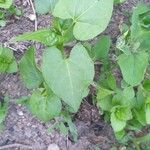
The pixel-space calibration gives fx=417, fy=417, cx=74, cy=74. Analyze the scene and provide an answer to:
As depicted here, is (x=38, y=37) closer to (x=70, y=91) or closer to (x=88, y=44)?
(x=70, y=91)

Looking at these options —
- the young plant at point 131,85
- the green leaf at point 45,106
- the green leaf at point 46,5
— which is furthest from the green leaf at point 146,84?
the green leaf at point 46,5

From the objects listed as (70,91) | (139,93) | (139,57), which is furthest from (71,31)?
(139,93)

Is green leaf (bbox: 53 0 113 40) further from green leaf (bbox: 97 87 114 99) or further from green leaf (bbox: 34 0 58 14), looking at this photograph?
green leaf (bbox: 97 87 114 99)

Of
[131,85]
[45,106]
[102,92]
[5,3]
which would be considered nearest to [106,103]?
[102,92]

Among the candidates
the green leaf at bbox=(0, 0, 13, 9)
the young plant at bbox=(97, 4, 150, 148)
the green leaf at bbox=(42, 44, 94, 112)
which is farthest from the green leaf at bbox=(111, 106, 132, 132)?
the green leaf at bbox=(0, 0, 13, 9)

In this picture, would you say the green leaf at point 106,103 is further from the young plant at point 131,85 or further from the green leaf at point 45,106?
→ the green leaf at point 45,106

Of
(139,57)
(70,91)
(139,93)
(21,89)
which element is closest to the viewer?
(70,91)

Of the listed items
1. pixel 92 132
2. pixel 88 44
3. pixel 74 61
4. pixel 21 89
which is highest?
pixel 74 61

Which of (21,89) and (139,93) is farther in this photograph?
(21,89)
